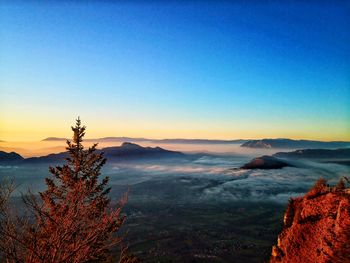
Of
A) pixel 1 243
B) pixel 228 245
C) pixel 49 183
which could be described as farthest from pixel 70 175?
pixel 228 245

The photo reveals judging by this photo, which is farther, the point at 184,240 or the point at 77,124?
the point at 184,240

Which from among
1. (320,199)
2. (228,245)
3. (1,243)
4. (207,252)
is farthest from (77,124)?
(228,245)

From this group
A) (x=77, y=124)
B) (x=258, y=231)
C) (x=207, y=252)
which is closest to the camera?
(x=77, y=124)

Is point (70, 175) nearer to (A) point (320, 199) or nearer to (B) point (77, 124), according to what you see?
(B) point (77, 124)

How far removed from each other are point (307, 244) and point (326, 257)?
1932 mm

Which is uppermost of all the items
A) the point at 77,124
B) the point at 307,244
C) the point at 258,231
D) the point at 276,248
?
the point at 77,124

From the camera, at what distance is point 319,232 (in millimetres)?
13781

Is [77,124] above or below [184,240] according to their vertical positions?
above

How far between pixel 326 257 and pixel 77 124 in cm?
2393

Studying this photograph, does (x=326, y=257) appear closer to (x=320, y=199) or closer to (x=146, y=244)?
(x=320, y=199)

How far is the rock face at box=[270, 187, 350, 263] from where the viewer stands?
40.0 ft

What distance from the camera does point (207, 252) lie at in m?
140

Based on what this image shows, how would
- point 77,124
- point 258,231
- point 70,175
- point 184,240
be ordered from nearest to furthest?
point 70,175 → point 77,124 → point 184,240 → point 258,231

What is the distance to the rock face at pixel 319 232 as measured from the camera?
1219 cm
